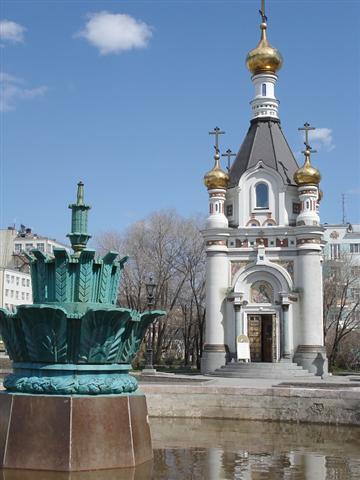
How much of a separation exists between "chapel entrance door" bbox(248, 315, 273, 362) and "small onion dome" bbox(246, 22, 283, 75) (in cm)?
1220

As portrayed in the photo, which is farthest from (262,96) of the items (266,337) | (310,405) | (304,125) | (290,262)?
(310,405)

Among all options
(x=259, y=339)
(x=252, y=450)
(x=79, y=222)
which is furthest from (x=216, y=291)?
(x=79, y=222)

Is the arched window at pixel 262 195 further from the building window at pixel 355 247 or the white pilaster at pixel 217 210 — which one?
the building window at pixel 355 247

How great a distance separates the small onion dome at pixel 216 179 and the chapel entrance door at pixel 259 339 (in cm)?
608

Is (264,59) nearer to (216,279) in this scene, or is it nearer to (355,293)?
(216,279)

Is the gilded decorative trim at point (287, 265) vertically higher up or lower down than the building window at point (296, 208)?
lower down

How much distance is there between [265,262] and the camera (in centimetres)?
3094

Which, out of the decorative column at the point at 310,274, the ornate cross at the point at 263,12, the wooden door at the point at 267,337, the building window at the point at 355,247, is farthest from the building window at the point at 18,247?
the decorative column at the point at 310,274

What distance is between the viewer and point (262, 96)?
34.5m

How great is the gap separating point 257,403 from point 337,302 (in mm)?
25010

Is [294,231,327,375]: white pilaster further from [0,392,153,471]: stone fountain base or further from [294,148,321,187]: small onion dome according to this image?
[0,392,153,471]: stone fountain base

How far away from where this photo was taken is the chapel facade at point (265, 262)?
30.4 m

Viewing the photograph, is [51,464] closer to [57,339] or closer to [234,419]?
[57,339]

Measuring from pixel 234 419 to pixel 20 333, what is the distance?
8.99 m
